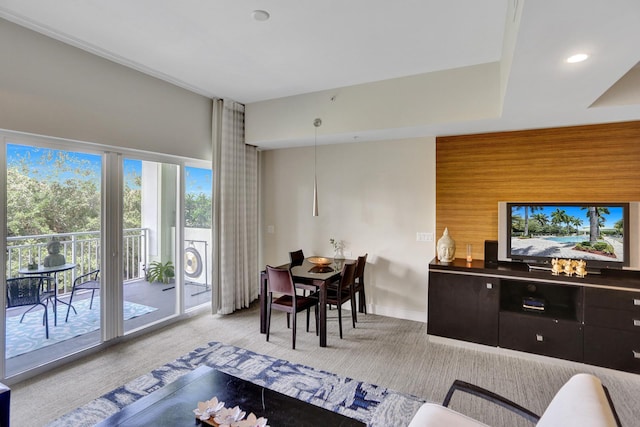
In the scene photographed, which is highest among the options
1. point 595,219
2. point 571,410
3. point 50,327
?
point 595,219

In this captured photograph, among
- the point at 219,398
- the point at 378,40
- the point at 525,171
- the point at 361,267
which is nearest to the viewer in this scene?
the point at 219,398

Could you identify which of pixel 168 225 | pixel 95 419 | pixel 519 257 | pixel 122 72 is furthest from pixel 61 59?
pixel 519 257

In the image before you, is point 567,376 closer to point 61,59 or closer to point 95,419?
point 95,419

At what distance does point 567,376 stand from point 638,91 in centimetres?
247

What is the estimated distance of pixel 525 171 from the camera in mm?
3535

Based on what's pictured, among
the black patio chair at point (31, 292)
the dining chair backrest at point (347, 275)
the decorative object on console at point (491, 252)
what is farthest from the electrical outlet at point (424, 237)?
the black patio chair at point (31, 292)

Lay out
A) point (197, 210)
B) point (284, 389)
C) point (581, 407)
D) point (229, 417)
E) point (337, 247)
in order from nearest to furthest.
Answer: point (581, 407), point (229, 417), point (284, 389), point (197, 210), point (337, 247)

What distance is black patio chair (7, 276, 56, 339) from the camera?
8.74 feet

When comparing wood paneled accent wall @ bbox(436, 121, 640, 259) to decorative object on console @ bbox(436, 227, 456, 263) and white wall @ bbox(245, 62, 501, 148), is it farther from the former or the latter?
white wall @ bbox(245, 62, 501, 148)

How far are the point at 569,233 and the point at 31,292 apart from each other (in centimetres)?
515

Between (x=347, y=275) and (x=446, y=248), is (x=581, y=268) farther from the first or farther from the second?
(x=347, y=275)

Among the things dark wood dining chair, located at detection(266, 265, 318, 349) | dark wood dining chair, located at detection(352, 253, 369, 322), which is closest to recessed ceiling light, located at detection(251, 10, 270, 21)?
dark wood dining chair, located at detection(266, 265, 318, 349)

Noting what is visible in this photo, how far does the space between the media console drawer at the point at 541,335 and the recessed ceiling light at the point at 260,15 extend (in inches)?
135

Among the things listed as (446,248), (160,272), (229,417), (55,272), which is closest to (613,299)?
(446,248)
